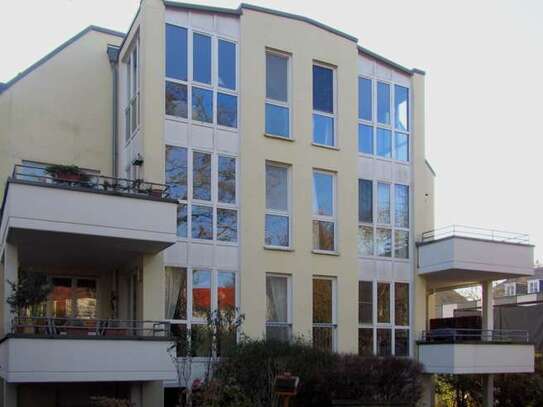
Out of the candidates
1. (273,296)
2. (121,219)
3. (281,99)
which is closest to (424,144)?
(281,99)

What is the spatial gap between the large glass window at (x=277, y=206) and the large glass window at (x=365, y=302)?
9.19 feet

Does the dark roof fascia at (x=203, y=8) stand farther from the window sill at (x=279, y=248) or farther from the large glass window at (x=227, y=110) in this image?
the window sill at (x=279, y=248)

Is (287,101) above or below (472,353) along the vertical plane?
above

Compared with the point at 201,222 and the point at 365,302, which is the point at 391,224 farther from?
the point at 201,222

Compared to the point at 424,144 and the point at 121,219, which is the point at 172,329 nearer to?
the point at 121,219

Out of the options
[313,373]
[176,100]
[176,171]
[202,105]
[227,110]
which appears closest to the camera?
[313,373]

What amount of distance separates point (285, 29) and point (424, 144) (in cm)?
574

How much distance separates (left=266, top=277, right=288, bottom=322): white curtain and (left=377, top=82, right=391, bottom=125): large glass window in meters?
5.98

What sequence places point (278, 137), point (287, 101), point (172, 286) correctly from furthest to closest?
point (287, 101), point (278, 137), point (172, 286)

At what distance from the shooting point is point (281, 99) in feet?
66.5

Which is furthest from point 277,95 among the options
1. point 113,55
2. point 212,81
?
point 113,55

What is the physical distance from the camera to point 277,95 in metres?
20.2

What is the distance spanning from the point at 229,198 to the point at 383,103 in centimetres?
628

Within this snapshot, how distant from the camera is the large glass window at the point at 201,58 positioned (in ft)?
61.4
